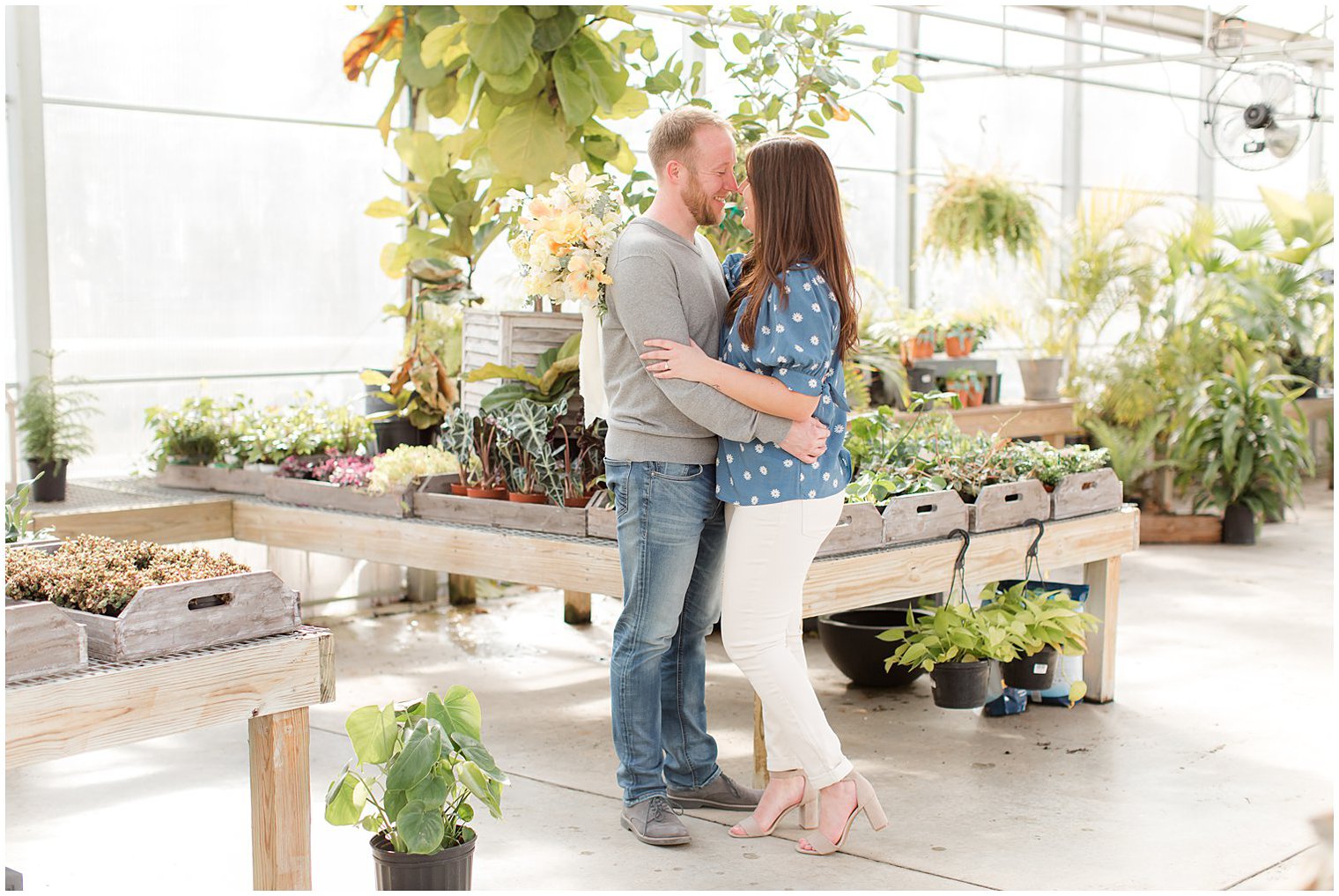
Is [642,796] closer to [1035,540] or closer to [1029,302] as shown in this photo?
[1035,540]

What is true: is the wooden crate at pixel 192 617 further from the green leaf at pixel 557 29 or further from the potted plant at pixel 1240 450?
the potted plant at pixel 1240 450

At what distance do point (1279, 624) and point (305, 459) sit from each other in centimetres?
390

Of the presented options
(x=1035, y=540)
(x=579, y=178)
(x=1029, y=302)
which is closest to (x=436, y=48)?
(x=579, y=178)

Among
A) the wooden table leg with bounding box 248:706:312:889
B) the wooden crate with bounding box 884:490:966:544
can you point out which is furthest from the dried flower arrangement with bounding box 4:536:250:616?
the wooden crate with bounding box 884:490:966:544

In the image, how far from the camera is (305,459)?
5.13 m

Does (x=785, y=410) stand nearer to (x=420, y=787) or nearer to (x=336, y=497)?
(x=420, y=787)

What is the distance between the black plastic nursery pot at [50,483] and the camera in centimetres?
505

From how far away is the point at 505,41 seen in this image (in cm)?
459

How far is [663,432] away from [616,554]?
732 millimetres

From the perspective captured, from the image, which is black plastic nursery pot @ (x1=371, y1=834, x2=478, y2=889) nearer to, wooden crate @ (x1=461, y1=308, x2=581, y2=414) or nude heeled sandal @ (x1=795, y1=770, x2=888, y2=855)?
nude heeled sandal @ (x1=795, y1=770, x2=888, y2=855)

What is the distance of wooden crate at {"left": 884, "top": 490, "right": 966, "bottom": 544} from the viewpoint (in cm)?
392

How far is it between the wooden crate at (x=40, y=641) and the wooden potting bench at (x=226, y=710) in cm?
2

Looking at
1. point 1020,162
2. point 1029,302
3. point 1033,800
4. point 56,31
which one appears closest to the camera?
point 1033,800

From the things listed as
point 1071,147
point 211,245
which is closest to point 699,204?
point 211,245
